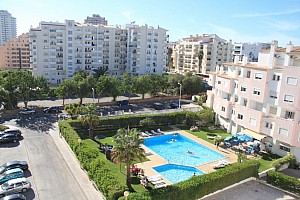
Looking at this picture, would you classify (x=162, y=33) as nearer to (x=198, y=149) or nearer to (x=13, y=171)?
(x=198, y=149)

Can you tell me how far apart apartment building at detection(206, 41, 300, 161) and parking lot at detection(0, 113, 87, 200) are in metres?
30.8

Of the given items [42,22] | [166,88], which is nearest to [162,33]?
[166,88]

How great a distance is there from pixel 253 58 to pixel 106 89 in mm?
102582

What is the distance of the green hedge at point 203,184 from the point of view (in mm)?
25656

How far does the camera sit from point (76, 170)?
114 feet

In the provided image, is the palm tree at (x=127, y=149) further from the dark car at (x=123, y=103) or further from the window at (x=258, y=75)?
the dark car at (x=123, y=103)

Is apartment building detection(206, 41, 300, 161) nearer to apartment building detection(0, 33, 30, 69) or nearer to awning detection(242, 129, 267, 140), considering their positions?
awning detection(242, 129, 267, 140)

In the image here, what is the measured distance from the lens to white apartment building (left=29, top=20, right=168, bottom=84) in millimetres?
92250

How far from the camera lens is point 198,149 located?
46062 mm

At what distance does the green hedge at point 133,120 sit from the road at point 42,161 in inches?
291

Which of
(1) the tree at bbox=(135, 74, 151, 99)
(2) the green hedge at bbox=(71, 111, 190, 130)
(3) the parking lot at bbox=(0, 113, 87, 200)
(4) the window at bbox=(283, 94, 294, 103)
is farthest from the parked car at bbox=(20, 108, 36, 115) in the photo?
(4) the window at bbox=(283, 94, 294, 103)

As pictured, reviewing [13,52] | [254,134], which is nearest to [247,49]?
[254,134]

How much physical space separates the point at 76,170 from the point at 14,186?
7.88 m

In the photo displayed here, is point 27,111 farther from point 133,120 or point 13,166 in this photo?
point 13,166
